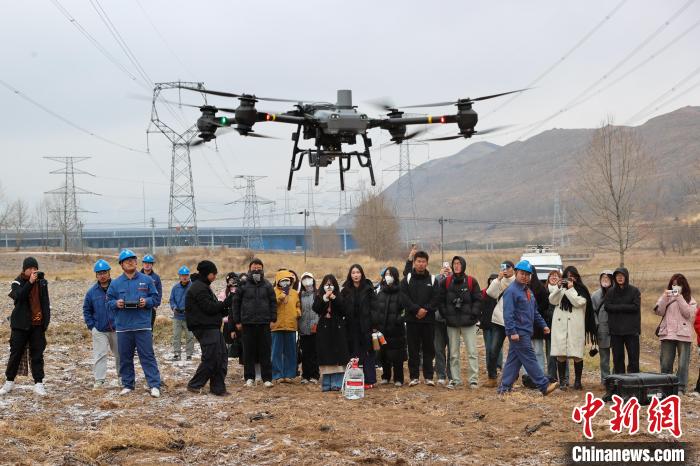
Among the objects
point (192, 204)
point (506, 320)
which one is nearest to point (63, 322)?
point (506, 320)

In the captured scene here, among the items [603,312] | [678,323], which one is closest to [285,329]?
[603,312]

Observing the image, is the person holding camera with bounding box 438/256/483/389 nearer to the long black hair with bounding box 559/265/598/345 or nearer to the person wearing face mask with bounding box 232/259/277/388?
the long black hair with bounding box 559/265/598/345

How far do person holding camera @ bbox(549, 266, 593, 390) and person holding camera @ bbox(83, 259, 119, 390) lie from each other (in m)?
6.89

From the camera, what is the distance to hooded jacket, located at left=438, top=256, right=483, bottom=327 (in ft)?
48.5

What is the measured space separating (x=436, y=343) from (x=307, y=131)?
475cm

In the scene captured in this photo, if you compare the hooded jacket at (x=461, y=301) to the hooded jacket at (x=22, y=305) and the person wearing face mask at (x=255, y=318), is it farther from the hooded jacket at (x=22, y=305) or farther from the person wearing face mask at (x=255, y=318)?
the hooded jacket at (x=22, y=305)

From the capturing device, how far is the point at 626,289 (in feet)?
47.4

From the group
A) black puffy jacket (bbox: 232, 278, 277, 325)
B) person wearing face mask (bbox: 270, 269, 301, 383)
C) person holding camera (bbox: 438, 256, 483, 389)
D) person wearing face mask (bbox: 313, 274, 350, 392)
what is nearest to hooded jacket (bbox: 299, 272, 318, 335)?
person wearing face mask (bbox: 270, 269, 301, 383)

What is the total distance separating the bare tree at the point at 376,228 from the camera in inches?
3445

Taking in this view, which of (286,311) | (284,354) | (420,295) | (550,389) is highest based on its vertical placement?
(420,295)

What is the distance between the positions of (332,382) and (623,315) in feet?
15.6

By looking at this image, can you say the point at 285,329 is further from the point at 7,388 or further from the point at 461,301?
the point at 7,388

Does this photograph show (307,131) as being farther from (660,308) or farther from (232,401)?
(660,308)

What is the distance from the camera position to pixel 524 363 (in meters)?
13.6
